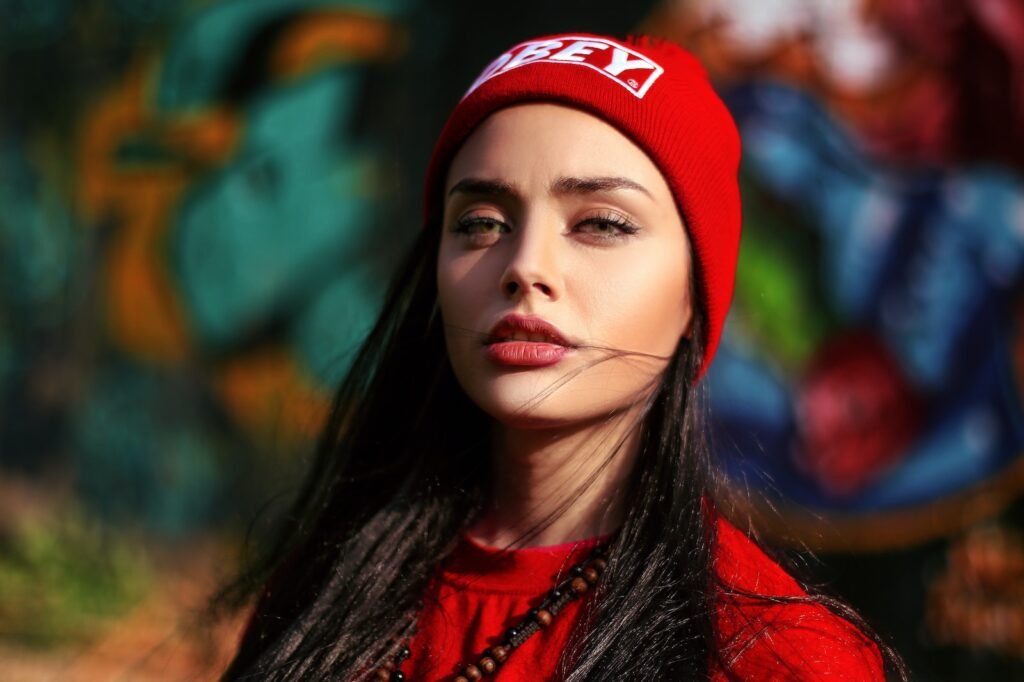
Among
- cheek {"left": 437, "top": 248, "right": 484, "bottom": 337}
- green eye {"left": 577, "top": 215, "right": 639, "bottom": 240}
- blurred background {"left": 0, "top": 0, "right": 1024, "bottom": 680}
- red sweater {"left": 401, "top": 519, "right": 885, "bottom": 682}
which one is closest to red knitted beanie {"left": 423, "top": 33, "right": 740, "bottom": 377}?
green eye {"left": 577, "top": 215, "right": 639, "bottom": 240}

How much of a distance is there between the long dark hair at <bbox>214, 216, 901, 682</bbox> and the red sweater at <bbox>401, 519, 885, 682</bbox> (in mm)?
33

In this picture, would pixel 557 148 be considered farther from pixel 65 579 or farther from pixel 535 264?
pixel 65 579

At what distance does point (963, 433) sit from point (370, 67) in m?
2.61

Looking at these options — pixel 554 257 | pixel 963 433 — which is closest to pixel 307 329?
pixel 963 433

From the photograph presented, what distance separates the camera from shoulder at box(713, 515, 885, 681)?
1547 millimetres

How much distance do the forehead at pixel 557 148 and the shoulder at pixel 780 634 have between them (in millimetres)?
578

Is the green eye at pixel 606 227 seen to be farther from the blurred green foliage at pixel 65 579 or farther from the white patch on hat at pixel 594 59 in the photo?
the blurred green foliage at pixel 65 579

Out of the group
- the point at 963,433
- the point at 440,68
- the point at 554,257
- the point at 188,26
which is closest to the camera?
the point at 554,257

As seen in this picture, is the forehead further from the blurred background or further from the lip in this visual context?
the blurred background

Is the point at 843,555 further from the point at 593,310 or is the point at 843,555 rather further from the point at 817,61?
the point at 593,310

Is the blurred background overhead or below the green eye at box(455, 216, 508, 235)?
overhead

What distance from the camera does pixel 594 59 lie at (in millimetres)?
1833

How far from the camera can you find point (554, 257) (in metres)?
1.71

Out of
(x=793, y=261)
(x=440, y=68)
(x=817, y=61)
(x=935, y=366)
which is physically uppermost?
(x=440, y=68)
